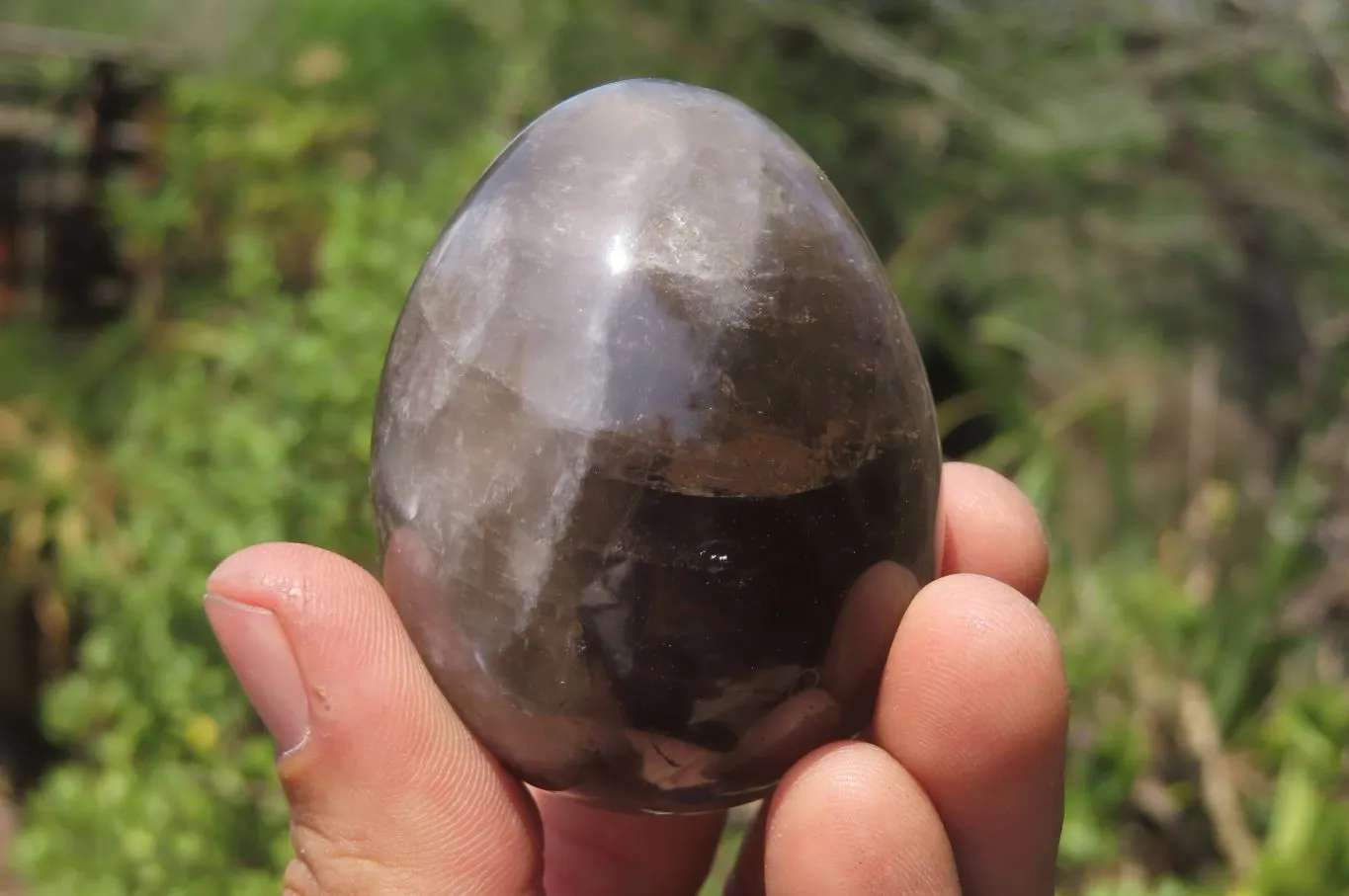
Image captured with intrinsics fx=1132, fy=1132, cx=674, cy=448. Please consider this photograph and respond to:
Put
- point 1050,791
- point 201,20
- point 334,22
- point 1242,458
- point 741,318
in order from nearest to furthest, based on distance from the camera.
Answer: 1. point 741,318
2. point 1050,791
3. point 1242,458
4. point 334,22
5. point 201,20

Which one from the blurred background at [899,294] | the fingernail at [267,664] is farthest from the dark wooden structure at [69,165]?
the fingernail at [267,664]

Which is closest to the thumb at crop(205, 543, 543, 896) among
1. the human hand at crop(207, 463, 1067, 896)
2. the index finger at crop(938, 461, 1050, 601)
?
the human hand at crop(207, 463, 1067, 896)

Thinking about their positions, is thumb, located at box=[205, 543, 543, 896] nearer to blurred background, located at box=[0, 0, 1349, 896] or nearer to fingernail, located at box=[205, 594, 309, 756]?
fingernail, located at box=[205, 594, 309, 756]

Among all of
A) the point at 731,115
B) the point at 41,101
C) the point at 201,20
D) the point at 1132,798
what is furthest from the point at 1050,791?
the point at 201,20

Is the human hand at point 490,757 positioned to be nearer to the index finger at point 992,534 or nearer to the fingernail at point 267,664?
the fingernail at point 267,664

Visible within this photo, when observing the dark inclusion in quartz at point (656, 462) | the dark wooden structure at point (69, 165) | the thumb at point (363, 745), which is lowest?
the dark wooden structure at point (69, 165)

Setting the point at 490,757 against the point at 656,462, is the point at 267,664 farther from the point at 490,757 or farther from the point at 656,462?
the point at 656,462

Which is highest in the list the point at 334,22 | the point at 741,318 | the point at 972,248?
the point at 741,318

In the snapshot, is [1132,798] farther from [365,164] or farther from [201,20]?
[201,20]
